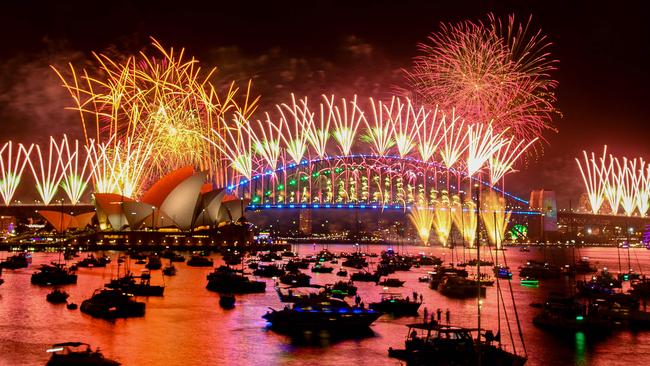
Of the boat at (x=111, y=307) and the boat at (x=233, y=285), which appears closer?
the boat at (x=111, y=307)

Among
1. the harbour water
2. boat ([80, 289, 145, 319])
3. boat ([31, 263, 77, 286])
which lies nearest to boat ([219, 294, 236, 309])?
the harbour water

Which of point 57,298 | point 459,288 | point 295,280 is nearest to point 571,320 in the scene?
point 459,288

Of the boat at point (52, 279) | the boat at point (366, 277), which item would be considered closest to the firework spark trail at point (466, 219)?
the boat at point (366, 277)

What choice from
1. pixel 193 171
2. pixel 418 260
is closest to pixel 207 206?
pixel 193 171

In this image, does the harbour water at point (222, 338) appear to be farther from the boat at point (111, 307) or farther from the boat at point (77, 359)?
the boat at point (77, 359)

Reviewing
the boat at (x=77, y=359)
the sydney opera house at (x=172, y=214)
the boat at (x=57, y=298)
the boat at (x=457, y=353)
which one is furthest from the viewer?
the sydney opera house at (x=172, y=214)
